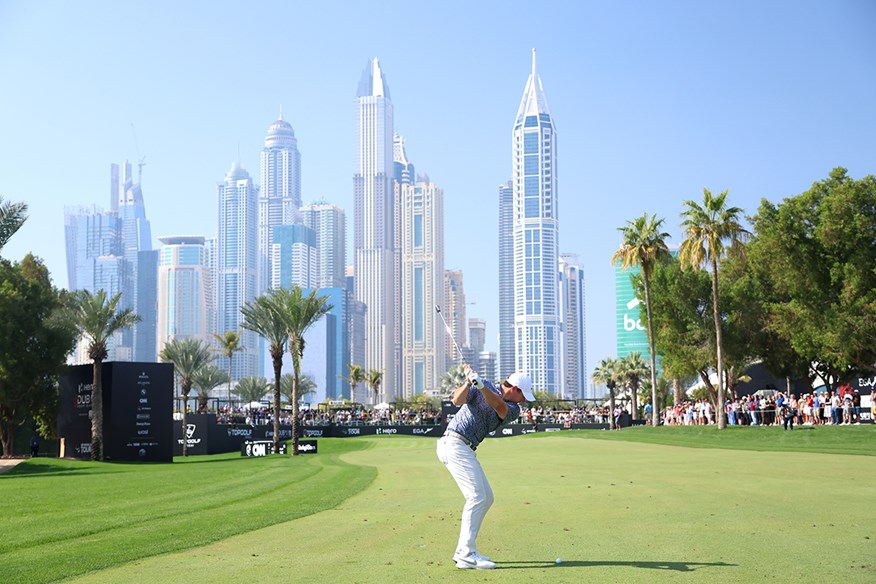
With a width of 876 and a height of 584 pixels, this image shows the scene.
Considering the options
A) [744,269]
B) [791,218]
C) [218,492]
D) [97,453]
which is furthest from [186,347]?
[218,492]

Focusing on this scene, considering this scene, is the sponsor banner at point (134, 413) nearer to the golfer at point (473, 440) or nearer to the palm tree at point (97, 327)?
the palm tree at point (97, 327)

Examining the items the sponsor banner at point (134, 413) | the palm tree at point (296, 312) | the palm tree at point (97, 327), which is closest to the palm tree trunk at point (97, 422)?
the palm tree at point (97, 327)

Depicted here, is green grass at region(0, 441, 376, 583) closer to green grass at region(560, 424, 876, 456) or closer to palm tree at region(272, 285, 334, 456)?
green grass at region(560, 424, 876, 456)

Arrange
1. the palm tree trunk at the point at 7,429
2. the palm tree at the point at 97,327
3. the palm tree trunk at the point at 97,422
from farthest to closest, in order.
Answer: the palm tree trunk at the point at 7,429 → the palm tree at the point at 97,327 → the palm tree trunk at the point at 97,422

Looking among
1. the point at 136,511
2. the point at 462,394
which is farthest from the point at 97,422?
the point at 462,394

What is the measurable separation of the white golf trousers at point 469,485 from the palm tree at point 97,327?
4103 centimetres

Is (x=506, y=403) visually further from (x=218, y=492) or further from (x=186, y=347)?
(x=186, y=347)

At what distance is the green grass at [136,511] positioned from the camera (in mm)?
11211

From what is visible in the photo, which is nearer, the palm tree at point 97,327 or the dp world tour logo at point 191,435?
the palm tree at point 97,327

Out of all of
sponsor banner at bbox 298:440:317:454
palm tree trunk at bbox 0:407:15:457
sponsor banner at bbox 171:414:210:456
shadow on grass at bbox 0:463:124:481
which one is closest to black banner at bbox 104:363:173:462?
shadow on grass at bbox 0:463:124:481

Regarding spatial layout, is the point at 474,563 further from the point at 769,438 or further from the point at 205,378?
the point at 205,378

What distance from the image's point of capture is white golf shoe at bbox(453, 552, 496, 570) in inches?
373

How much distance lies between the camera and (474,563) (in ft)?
31.1

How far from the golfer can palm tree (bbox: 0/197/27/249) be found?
96.1 ft
